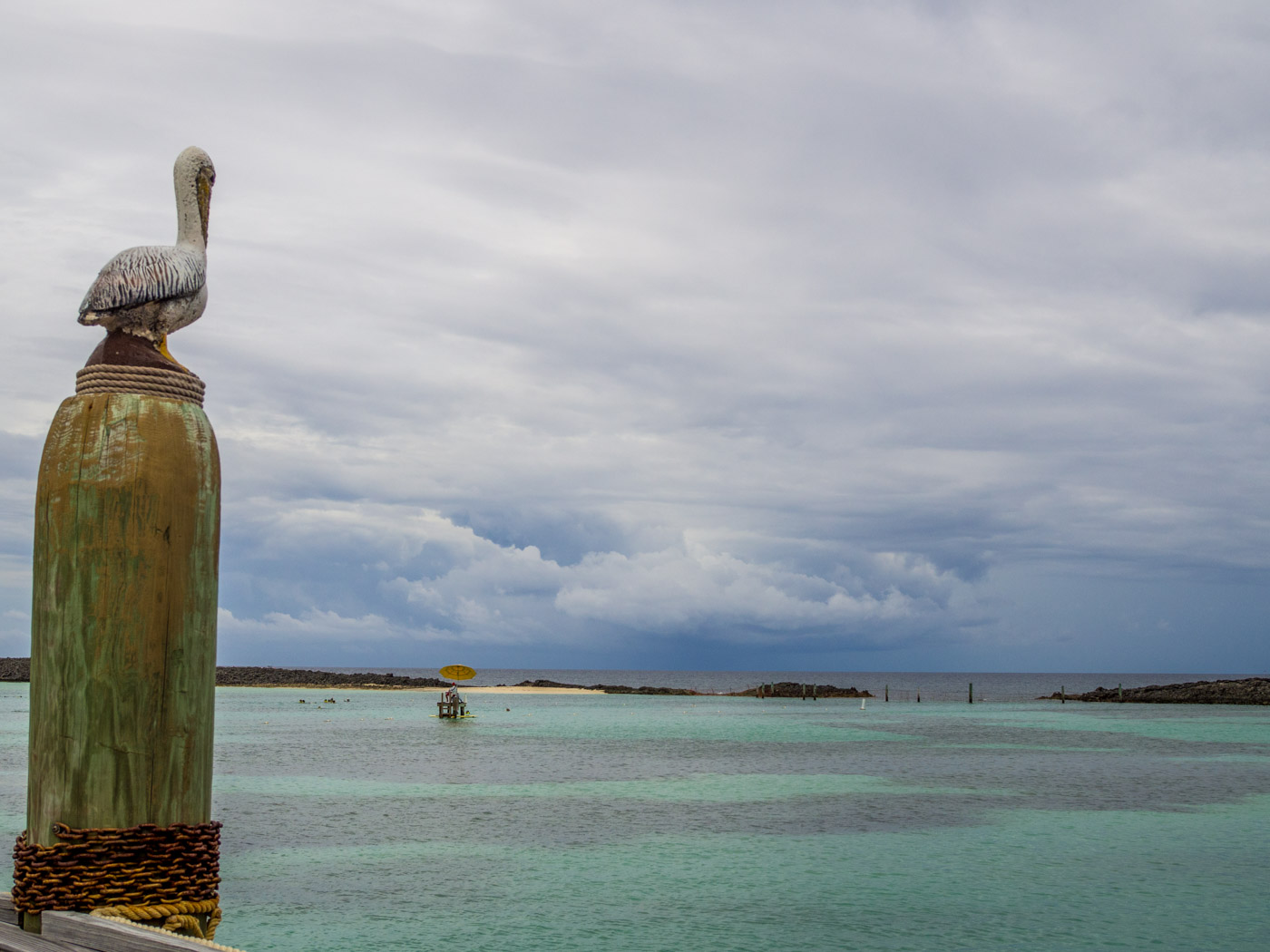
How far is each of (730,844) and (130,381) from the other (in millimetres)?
21125

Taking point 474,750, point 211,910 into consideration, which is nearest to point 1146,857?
point 211,910

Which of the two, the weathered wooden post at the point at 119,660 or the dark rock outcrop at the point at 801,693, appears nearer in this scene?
the weathered wooden post at the point at 119,660

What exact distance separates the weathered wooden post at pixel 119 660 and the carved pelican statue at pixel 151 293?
0.24m

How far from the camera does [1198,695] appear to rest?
10194 centimetres

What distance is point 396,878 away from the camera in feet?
62.1

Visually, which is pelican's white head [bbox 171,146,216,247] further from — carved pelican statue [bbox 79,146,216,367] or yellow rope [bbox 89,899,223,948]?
yellow rope [bbox 89,899,223,948]

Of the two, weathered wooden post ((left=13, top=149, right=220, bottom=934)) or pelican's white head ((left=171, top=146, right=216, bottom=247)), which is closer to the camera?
weathered wooden post ((left=13, top=149, right=220, bottom=934))

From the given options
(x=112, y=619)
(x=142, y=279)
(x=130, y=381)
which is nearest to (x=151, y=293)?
(x=142, y=279)

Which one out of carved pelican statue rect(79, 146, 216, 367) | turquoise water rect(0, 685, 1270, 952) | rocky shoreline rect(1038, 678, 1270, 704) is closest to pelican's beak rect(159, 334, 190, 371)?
carved pelican statue rect(79, 146, 216, 367)

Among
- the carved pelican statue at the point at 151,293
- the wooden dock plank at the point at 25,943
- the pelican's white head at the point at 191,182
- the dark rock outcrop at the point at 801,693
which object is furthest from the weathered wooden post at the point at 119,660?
the dark rock outcrop at the point at 801,693

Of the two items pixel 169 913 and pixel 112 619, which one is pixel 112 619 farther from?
pixel 169 913

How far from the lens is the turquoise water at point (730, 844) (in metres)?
16.3

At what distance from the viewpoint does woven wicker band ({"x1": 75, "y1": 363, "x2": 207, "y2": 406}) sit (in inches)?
150

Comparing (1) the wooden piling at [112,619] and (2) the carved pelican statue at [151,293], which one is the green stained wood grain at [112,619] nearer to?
(1) the wooden piling at [112,619]
